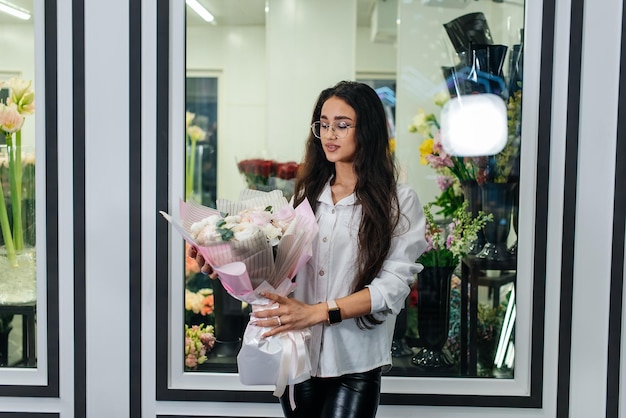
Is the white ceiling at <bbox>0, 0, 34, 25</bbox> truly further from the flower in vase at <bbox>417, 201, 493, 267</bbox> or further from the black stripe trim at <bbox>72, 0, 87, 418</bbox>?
the flower in vase at <bbox>417, 201, 493, 267</bbox>

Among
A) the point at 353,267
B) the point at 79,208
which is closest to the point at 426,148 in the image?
the point at 353,267

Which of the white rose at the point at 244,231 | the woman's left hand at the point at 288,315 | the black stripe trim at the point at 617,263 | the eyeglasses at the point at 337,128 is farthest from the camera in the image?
the black stripe trim at the point at 617,263

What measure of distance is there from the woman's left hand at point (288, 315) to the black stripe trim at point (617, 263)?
1.33 m

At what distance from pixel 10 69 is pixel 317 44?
1236 millimetres

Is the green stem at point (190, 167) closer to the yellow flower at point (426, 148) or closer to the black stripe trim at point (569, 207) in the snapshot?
the yellow flower at point (426, 148)

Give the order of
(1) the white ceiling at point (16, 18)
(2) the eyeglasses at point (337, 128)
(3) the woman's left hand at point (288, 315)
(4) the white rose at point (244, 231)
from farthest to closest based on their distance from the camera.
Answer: (1) the white ceiling at point (16, 18) < (2) the eyeglasses at point (337, 128) < (3) the woman's left hand at point (288, 315) < (4) the white rose at point (244, 231)

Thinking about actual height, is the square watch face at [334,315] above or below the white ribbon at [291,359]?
above

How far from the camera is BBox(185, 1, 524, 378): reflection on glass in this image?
2676mm

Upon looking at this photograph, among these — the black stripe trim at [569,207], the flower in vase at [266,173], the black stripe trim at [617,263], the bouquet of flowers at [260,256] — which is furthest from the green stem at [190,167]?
the black stripe trim at [617,263]

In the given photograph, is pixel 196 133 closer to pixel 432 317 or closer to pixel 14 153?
pixel 14 153

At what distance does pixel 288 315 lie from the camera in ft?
6.17

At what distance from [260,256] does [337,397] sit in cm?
51

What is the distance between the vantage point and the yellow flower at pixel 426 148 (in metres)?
2.72

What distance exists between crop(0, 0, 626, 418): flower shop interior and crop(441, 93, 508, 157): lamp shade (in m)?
0.01
